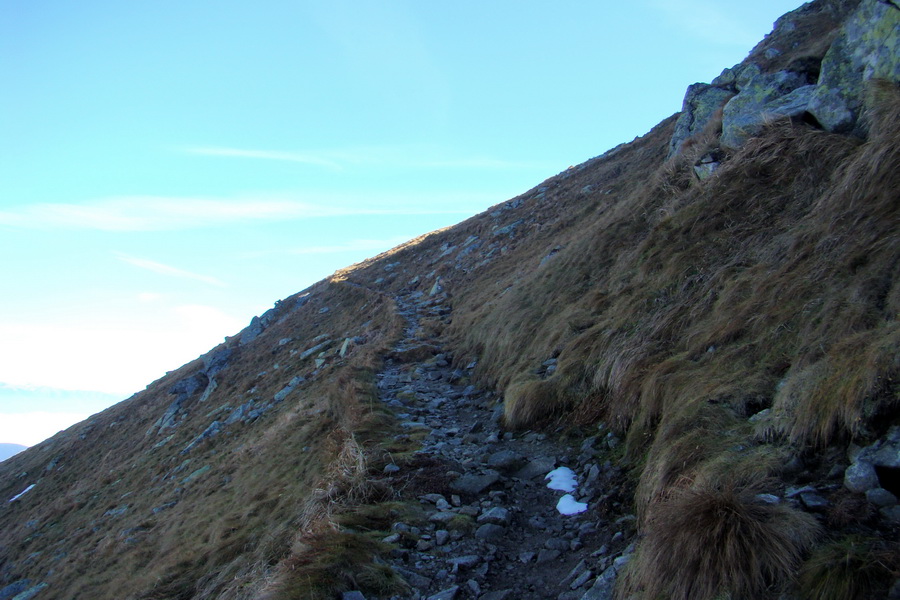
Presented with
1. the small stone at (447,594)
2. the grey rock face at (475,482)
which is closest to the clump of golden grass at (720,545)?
the small stone at (447,594)

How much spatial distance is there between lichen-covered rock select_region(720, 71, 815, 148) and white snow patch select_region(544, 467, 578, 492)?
32.5 feet

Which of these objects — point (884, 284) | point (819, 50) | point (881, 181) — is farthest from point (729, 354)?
point (819, 50)

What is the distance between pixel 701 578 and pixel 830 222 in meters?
6.71

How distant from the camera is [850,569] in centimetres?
379

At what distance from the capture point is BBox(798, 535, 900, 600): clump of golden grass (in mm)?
3660

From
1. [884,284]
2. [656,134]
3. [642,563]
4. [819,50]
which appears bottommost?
[642,563]

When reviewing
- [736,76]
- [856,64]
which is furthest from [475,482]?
[736,76]

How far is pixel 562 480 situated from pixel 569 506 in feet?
2.58

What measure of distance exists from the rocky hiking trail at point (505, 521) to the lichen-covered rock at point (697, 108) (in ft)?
40.9

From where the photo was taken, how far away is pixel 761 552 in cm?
429

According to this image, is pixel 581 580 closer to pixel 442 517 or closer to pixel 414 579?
pixel 414 579

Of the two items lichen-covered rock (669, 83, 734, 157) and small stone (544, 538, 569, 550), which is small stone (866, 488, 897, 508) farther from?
lichen-covered rock (669, 83, 734, 157)

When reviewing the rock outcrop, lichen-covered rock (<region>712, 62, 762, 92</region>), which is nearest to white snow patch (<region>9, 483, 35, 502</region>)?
the rock outcrop

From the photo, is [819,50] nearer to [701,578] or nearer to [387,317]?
[701,578]
